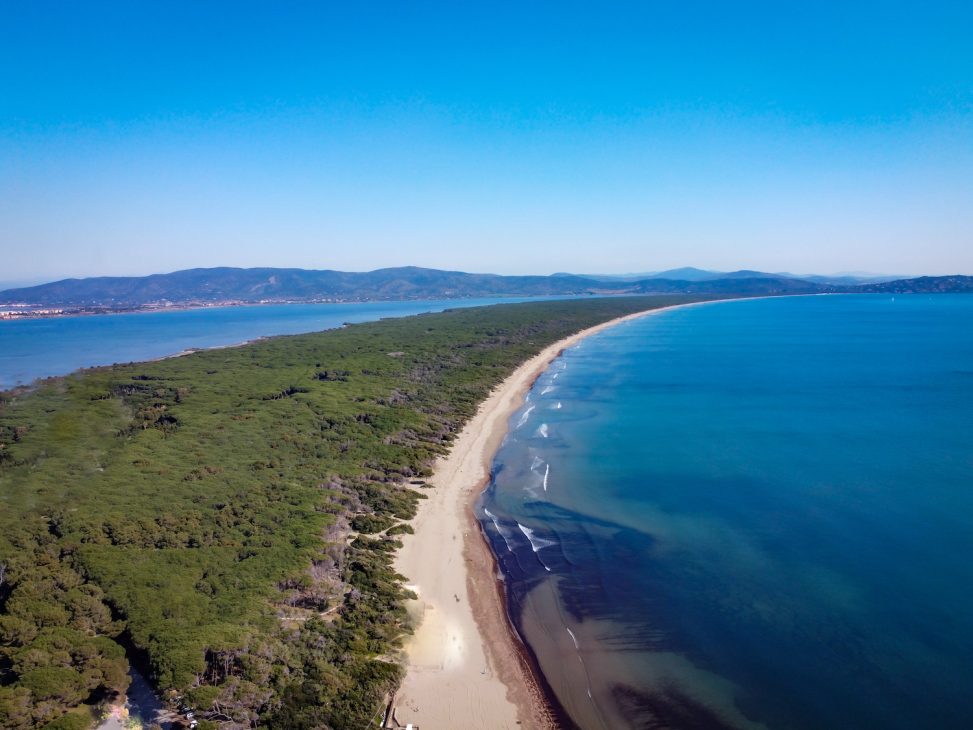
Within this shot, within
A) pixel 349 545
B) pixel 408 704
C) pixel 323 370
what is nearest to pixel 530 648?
pixel 408 704

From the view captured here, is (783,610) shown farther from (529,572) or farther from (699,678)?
(529,572)

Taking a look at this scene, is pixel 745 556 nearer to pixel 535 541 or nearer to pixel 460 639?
pixel 535 541

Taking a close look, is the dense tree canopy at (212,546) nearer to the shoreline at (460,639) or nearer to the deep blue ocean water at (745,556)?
the shoreline at (460,639)

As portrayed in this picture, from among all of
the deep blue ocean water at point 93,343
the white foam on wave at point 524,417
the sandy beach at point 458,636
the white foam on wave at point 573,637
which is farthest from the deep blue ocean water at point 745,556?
the deep blue ocean water at point 93,343

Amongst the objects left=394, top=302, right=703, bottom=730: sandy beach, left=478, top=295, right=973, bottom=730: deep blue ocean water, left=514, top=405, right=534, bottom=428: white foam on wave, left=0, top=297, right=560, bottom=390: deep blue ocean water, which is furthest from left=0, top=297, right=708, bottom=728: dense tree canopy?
left=0, top=297, right=560, bottom=390: deep blue ocean water

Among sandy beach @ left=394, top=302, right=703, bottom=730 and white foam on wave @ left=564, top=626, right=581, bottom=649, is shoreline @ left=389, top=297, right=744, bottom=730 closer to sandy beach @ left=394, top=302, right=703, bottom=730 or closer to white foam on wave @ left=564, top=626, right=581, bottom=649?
sandy beach @ left=394, top=302, right=703, bottom=730

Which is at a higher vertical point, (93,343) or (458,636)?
(93,343)

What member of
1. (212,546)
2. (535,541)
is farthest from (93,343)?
(535,541)
